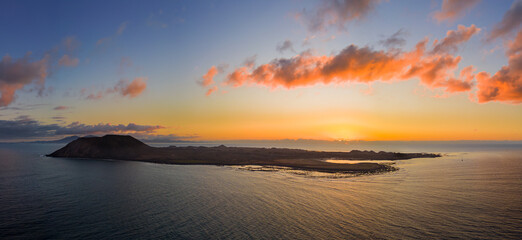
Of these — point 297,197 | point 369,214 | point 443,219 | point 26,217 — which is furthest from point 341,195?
point 26,217

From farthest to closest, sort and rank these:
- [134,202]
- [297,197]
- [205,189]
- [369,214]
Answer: [205,189], [297,197], [134,202], [369,214]

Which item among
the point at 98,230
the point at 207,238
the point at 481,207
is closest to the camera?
the point at 207,238

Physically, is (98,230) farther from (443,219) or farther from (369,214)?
(443,219)

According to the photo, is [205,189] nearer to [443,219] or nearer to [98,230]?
[98,230]

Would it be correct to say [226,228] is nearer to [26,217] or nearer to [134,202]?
[134,202]

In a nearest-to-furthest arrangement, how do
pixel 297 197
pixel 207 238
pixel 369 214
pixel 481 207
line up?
pixel 207 238 → pixel 369 214 → pixel 481 207 → pixel 297 197

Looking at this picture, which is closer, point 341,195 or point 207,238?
point 207,238

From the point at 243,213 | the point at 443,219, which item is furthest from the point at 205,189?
the point at 443,219

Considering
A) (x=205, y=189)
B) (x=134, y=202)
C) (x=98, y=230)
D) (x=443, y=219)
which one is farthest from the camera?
(x=205, y=189)

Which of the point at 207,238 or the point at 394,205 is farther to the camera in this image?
the point at 394,205
